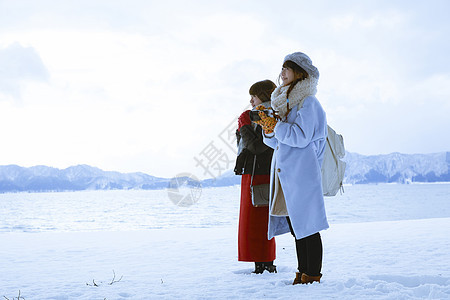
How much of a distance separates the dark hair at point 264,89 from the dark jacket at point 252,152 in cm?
26

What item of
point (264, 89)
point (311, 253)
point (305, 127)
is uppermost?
point (264, 89)

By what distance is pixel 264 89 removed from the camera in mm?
3359

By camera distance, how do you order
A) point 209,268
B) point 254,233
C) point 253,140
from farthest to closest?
point 209,268
point 254,233
point 253,140

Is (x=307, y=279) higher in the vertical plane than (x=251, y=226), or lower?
lower

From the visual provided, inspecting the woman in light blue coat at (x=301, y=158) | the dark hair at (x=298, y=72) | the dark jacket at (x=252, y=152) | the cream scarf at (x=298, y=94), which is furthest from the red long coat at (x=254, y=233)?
the dark hair at (x=298, y=72)

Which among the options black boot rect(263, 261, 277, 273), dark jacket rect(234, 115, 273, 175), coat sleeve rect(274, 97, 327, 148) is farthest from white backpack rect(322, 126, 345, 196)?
black boot rect(263, 261, 277, 273)

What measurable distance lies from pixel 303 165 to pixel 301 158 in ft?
0.16

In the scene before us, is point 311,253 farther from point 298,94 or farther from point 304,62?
point 304,62

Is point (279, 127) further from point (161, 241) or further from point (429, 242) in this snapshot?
point (161, 241)

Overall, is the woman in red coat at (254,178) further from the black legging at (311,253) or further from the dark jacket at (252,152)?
the black legging at (311,253)

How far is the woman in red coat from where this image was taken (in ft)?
10.8

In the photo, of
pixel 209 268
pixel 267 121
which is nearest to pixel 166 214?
pixel 209 268

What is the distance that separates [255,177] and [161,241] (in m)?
3.28

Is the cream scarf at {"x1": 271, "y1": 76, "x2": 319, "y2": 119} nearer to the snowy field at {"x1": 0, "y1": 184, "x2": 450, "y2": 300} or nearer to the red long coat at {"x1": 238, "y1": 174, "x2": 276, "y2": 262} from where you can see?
the red long coat at {"x1": 238, "y1": 174, "x2": 276, "y2": 262}
